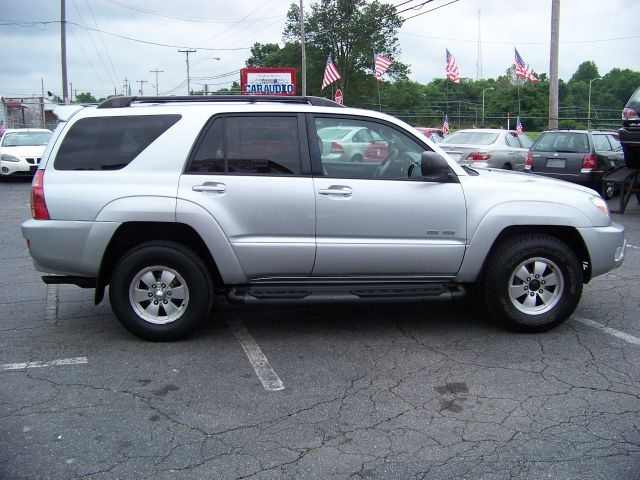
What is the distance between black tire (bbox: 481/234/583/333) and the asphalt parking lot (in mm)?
191

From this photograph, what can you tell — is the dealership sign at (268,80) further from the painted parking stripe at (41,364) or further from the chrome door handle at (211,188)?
the painted parking stripe at (41,364)

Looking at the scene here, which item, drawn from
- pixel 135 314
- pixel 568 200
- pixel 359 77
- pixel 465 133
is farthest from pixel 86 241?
pixel 359 77

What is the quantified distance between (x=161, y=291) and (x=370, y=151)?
2052 mm

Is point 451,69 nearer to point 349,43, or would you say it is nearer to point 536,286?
point 536,286

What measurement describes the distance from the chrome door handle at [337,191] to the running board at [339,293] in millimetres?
735

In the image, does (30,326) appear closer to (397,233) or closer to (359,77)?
(397,233)

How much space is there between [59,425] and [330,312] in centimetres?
277

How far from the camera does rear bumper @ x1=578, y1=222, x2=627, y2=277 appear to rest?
5082 millimetres

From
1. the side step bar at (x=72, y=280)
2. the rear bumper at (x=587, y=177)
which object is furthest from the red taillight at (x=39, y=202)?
the rear bumper at (x=587, y=177)

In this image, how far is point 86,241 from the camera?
466 centimetres

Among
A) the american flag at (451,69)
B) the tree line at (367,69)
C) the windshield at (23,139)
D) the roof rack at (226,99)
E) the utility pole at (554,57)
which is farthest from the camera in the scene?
the tree line at (367,69)

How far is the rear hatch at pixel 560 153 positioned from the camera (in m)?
13.4

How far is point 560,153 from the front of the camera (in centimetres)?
1355

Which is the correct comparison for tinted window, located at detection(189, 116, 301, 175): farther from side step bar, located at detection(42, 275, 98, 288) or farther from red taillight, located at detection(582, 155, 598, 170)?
red taillight, located at detection(582, 155, 598, 170)
